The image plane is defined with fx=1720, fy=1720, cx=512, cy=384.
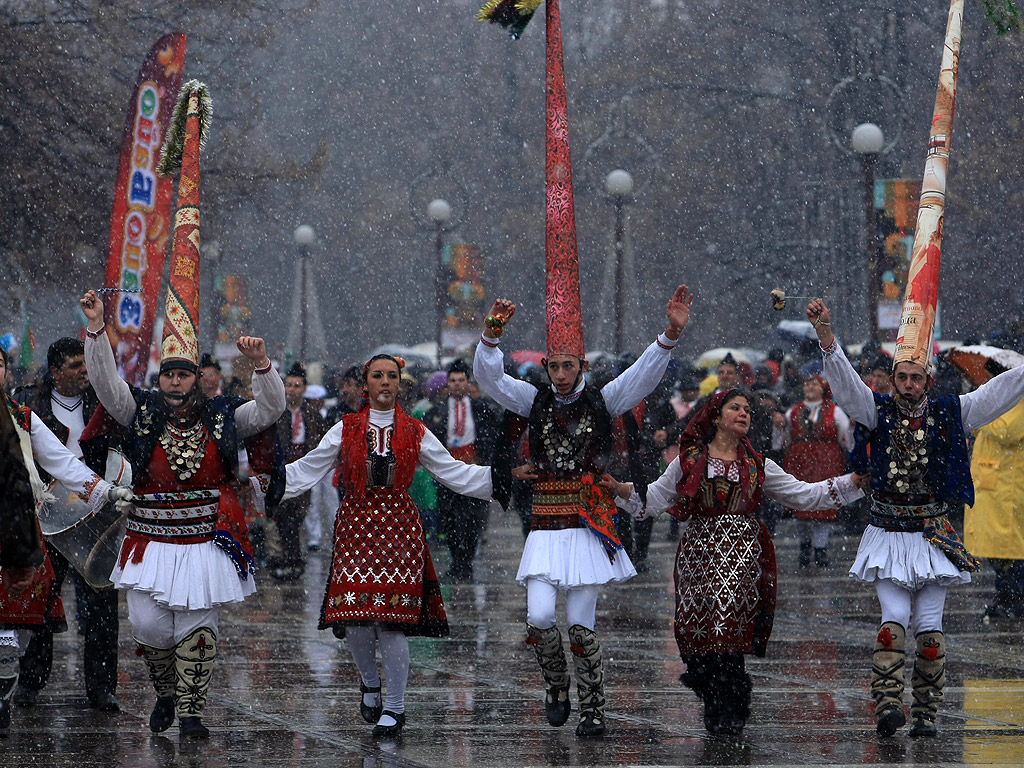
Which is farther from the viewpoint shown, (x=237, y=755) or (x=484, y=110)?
(x=484, y=110)

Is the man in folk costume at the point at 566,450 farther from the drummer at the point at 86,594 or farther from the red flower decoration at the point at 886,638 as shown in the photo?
the drummer at the point at 86,594

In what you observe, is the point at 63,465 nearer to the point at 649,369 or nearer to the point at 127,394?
the point at 127,394

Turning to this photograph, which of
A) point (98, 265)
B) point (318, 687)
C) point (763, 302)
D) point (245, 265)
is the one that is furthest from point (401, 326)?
point (318, 687)

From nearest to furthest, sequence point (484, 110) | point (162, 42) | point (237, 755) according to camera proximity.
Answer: point (237, 755) < point (162, 42) < point (484, 110)

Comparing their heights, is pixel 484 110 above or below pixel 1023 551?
above

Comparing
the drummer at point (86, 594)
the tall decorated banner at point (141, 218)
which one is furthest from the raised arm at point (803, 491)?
the tall decorated banner at point (141, 218)

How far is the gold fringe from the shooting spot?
8.29 meters

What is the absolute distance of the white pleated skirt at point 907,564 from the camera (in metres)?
7.78

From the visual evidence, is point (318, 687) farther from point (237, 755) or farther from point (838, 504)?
point (838, 504)

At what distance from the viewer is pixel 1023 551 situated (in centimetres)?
1182

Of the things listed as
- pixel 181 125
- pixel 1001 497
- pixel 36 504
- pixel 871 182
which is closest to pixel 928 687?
pixel 36 504

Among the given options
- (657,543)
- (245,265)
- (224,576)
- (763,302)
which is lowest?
(224,576)

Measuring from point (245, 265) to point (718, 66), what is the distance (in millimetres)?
23641

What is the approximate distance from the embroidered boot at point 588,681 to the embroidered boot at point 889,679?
4.04ft
